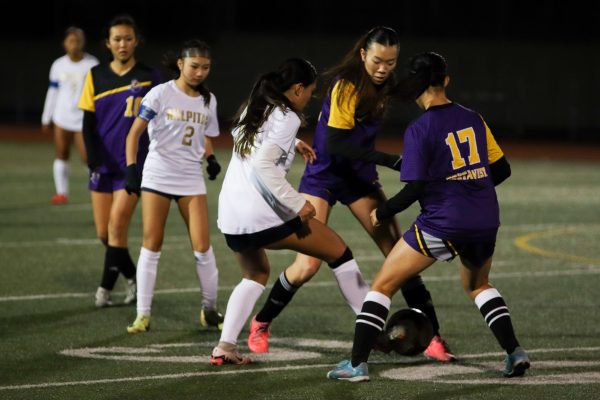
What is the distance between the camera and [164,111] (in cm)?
831

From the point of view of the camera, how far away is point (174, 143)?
8406 millimetres


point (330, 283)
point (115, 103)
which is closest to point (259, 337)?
point (115, 103)

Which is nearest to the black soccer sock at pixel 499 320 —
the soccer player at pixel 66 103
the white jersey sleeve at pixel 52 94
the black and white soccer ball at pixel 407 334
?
the black and white soccer ball at pixel 407 334

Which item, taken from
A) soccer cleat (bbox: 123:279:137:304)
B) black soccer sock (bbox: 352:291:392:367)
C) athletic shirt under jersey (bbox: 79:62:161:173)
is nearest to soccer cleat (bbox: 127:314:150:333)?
soccer cleat (bbox: 123:279:137:304)

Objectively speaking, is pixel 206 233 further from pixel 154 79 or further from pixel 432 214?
pixel 432 214

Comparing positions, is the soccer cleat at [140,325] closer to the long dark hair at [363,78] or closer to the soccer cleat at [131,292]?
the soccer cleat at [131,292]

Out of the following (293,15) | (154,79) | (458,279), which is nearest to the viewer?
(154,79)

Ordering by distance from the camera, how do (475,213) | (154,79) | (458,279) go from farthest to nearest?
(458,279)
(154,79)
(475,213)

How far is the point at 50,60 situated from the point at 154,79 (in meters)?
32.5

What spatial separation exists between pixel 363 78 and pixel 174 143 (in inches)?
68.4

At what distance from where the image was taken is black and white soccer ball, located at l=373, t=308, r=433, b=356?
7.09 m

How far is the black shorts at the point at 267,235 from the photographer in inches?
270

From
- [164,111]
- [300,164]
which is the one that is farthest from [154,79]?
[300,164]

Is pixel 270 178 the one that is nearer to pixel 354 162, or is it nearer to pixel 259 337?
pixel 354 162
